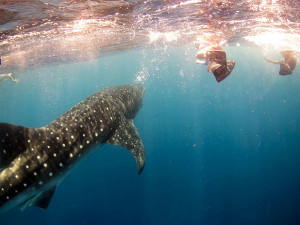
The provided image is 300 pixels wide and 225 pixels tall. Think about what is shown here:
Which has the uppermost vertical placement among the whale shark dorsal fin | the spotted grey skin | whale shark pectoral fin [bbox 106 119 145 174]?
the whale shark dorsal fin

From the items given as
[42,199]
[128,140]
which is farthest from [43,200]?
[128,140]

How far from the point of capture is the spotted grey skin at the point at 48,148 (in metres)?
3.55

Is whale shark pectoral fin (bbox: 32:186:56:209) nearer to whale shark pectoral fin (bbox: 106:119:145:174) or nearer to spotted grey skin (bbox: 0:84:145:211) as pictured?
spotted grey skin (bbox: 0:84:145:211)

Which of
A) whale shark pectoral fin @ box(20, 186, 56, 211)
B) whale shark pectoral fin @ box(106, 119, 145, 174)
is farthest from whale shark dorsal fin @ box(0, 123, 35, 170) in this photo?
whale shark pectoral fin @ box(106, 119, 145, 174)

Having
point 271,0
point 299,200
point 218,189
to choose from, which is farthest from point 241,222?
point 271,0

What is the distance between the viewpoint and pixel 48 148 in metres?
4.07

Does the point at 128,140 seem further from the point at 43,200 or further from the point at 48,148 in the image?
the point at 43,200

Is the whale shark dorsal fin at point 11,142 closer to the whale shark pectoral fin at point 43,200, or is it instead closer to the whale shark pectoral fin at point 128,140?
the whale shark pectoral fin at point 43,200

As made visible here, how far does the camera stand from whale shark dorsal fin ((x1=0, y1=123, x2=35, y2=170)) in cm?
357

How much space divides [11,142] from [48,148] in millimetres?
691

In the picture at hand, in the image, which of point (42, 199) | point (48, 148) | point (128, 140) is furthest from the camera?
point (128, 140)

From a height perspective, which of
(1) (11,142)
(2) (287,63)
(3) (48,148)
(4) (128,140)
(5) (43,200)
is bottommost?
(4) (128,140)

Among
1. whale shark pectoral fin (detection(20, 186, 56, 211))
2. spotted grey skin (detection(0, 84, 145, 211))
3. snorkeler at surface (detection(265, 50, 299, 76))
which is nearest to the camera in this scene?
spotted grey skin (detection(0, 84, 145, 211))

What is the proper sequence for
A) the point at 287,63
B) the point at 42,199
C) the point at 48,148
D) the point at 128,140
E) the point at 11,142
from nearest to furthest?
the point at 11,142
the point at 48,148
the point at 42,199
the point at 128,140
the point at 287,63
